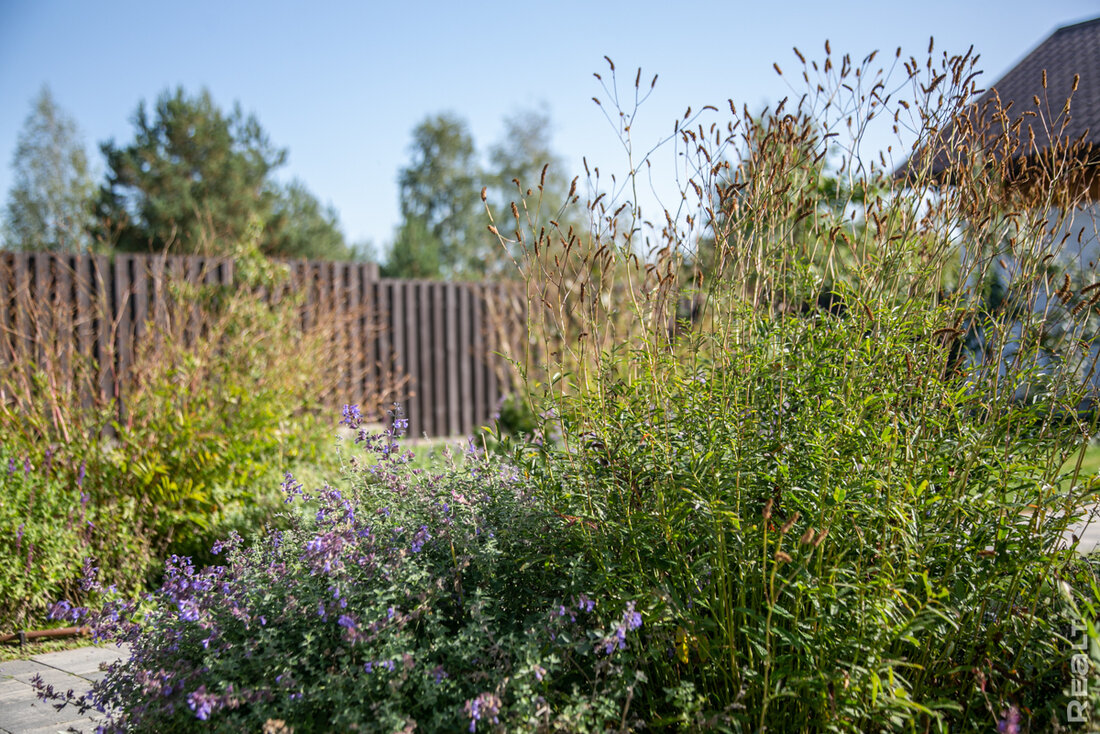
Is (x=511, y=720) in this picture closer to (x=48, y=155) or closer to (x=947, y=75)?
(x=947, y=75)

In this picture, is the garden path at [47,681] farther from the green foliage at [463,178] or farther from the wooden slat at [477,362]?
the green foliage at [463,178]

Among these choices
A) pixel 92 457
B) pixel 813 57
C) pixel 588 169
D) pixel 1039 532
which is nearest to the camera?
pixel 1039 532

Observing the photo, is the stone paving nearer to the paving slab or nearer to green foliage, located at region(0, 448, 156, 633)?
the paving slab

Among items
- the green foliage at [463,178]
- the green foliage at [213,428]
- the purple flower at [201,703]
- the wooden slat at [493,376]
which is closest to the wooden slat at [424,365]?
the wooden slat at [493,376]

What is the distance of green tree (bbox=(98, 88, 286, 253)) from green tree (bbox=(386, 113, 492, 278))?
31.3 feet

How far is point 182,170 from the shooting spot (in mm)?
20547

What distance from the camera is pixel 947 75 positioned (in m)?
2.05

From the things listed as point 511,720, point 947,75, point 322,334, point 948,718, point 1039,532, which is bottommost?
point 948,718

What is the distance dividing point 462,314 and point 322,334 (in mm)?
4390

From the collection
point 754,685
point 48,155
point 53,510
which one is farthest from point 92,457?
point 48,155

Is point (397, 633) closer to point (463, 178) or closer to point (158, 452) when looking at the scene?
point (158, 452)

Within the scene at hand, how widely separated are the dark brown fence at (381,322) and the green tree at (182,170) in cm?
1176

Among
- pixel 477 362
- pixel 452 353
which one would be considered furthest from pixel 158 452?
pixel 477 362

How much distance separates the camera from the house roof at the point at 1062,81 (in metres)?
4.52
